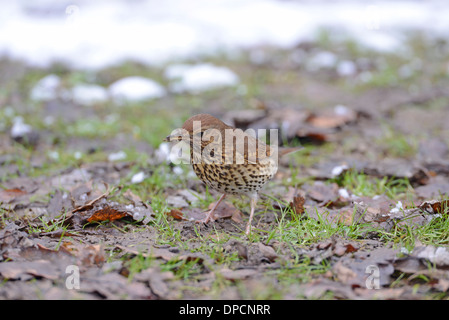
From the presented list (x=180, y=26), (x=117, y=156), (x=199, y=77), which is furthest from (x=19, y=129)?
(x=180, y=26)

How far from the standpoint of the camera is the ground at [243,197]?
9.86 ft

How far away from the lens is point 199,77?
7.86 meters

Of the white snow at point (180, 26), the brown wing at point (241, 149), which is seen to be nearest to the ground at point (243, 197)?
the brown wing at point (241, 149)

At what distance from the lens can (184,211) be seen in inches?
169

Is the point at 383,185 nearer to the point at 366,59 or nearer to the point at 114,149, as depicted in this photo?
the point at 114,149

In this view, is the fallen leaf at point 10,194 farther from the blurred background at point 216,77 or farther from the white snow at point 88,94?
the white snow at point 88,94

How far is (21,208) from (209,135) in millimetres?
1796

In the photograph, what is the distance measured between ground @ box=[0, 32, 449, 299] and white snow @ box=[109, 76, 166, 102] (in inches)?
6.7

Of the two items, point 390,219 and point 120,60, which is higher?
point 120,60

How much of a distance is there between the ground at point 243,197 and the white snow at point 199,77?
0.60 feet

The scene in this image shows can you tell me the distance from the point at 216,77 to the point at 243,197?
3658mm
